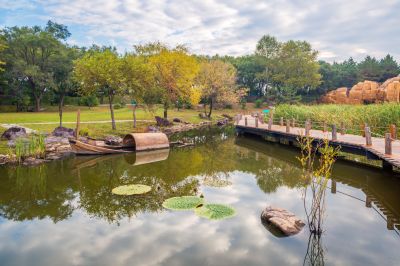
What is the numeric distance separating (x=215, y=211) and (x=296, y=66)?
6575 centimetres

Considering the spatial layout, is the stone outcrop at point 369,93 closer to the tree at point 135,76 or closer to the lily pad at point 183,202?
the tree at point 135,76

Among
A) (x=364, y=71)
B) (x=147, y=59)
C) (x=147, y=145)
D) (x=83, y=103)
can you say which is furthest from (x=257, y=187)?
(x=364, y=71)

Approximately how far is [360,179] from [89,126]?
22303 millimetres

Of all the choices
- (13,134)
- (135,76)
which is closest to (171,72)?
(135,76)

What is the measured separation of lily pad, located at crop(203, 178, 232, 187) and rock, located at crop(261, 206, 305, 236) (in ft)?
13.8

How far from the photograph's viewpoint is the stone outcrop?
45938mm

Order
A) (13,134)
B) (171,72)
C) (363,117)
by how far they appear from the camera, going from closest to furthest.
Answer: (13,134)
(363,117)
(171,72)

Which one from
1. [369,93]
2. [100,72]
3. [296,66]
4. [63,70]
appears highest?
[296,66]

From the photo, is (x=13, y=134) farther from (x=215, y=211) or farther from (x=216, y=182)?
(x=215, y=211)

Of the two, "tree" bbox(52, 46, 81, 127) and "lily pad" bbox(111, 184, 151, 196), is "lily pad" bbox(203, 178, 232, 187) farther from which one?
"tree" bbox(52, 46, 81, 127)

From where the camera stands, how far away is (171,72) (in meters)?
37.6

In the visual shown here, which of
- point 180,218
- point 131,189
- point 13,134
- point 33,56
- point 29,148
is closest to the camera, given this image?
point 180,218

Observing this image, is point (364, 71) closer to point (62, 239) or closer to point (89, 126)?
point (89, 126)

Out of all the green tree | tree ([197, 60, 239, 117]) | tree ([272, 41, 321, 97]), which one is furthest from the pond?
the green tree
